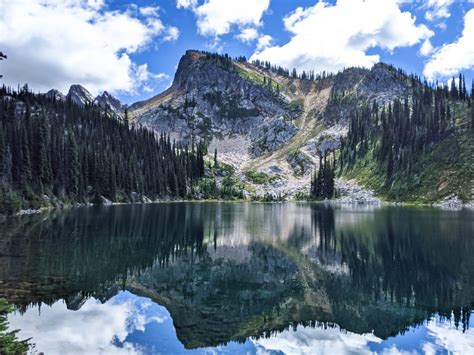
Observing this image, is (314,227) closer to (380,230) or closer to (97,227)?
(380,230)

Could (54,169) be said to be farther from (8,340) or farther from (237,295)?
(8,340)

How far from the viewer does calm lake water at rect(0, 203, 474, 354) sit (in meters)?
22.5

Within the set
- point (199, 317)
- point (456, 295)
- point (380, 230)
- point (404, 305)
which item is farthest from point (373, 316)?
point (380, 230)

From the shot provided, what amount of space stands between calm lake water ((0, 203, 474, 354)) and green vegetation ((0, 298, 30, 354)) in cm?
68

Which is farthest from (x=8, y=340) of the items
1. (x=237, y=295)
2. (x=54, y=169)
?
(x=54, y=169)

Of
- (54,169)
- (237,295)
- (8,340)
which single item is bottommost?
(237,295)

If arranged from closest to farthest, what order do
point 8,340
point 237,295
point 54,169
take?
1. point 8,340
2. point 237,295
3. point 54,169

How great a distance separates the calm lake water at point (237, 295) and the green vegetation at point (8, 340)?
2.25 ft

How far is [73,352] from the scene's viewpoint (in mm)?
20250

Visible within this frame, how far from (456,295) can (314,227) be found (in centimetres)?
4881

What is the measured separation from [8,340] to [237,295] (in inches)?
678

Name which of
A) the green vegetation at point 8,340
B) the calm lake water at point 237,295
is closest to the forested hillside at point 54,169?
the calm lake water at point 237,295

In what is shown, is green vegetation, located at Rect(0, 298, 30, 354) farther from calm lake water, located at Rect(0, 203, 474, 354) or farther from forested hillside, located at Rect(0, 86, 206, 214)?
forested hillside, located at Rect(0, 86, 206, 214)

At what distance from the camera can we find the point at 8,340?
699 inches
